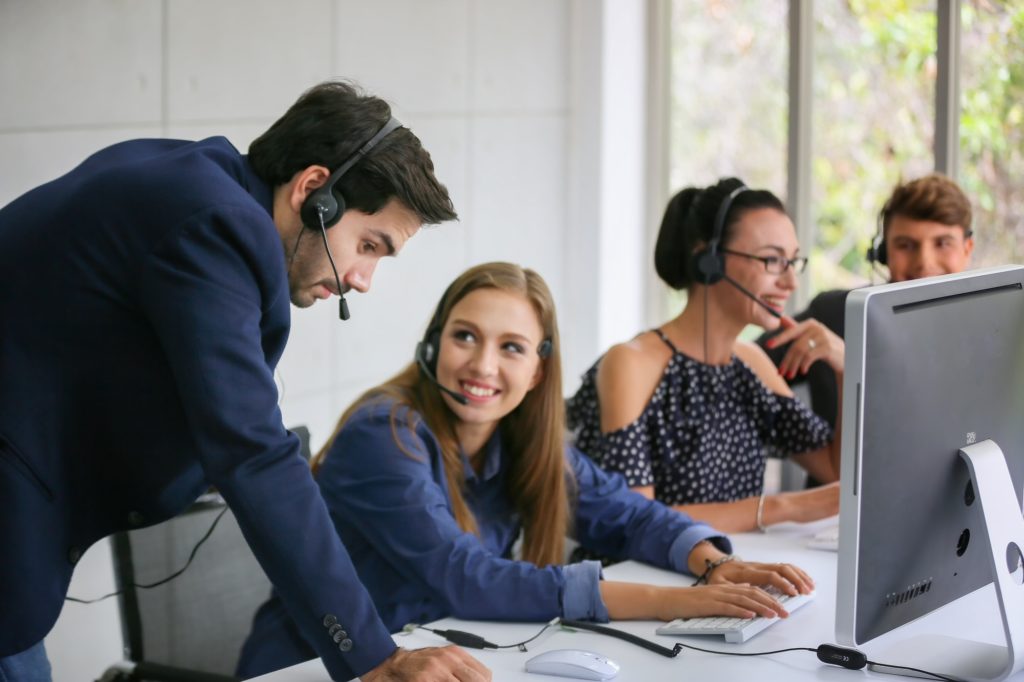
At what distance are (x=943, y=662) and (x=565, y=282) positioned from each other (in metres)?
2.85

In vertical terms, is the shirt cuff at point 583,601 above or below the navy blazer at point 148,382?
below

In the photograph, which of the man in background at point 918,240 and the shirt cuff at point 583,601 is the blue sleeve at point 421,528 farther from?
the man in background at point 918,240

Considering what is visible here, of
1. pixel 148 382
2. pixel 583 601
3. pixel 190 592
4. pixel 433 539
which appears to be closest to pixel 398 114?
pixel 190 592

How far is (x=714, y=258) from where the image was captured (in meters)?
2.36

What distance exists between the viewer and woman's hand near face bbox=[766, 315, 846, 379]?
2533 mm

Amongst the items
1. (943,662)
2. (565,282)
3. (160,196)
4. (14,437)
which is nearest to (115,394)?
(14,437)

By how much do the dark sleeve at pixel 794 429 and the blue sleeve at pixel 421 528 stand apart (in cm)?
94

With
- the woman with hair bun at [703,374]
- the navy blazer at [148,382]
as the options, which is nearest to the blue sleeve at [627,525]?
the woman with hair bun at [703,374]

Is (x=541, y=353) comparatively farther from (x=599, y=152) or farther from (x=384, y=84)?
(x=599, y=152)

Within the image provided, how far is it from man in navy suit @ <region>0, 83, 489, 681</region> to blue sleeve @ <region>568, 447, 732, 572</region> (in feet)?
2.12

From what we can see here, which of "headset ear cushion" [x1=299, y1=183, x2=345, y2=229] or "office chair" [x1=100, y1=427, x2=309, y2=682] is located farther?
"office chair" [x1=100, y1=427, x2=309, y2=682]

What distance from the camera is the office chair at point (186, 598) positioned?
183 centimetres

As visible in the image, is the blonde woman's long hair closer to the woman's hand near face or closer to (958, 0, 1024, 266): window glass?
the woman's hand near face

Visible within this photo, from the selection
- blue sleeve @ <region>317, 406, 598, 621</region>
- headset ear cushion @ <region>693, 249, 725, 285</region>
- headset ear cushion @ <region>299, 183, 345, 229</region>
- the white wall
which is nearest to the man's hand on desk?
blue sleeve @ <region>317, 406, 598, 621</region>
